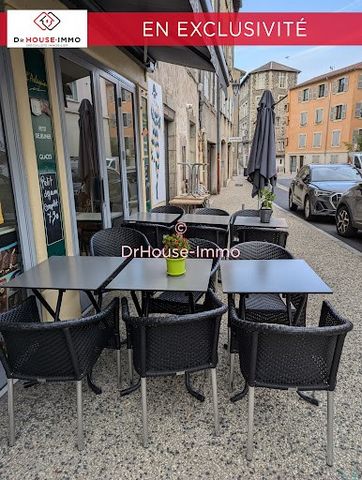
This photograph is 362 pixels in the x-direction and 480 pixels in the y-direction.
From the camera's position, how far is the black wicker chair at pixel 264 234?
3.83m

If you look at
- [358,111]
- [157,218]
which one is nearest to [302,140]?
[358,111]

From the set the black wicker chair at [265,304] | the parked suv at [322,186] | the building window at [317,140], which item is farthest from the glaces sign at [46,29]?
the building window at [317,140]

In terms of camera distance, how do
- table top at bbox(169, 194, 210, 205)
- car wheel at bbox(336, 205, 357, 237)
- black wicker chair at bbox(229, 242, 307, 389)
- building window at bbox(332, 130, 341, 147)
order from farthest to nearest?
building window at bbox(332, 130, 341, 147), table top at bbox(169, 194, 210, 205), car wheel at bbox(336, 205, 357, 237), black wicker chair at bbox(229, 242, 307, 389)

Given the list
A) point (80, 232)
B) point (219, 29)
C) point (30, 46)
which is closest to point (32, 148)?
point (30, 46)

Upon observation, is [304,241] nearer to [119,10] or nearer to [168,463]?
[119,10]

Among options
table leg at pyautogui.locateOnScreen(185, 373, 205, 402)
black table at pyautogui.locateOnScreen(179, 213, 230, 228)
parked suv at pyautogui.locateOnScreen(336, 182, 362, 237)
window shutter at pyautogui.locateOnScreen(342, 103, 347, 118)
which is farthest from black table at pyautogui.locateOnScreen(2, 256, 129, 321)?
window shutter at pyautogui.locateOnScreen(342, 103, 347, 118)

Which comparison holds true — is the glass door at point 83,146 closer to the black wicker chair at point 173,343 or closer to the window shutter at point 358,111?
the black wicker chair at point 173,343

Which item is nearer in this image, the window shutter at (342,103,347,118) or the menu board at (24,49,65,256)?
the menu board at (24,49,65,256)

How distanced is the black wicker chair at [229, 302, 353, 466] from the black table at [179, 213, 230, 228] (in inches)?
97.9

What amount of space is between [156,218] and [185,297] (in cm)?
185

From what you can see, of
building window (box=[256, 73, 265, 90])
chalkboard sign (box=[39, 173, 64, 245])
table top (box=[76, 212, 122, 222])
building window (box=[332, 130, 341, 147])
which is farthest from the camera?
building window (box=[256, 73, 265, 90])

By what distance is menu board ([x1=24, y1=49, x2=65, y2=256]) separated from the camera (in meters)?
→ 2.56

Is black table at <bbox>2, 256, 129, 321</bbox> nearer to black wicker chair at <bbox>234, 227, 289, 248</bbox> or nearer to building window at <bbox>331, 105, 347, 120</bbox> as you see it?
black wicker chair at <bbox>234, 227, 289, 248</bbox>

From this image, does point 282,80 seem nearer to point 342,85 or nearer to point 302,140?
point 302,140
